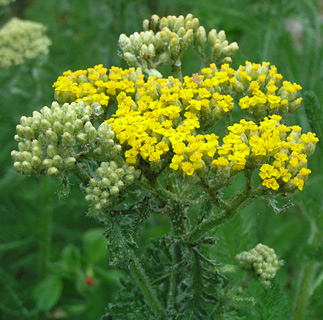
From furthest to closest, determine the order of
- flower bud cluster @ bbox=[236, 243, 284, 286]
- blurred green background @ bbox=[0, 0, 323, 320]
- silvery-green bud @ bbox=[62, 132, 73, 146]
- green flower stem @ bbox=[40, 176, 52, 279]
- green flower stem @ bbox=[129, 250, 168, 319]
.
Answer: green flower stem @ bbox=[40, 176, 52, 279] → blurred green background @ bbox=[0, 0, 323, 320] → flower bud cluster @ bbox=[236, 243, 284, 286] → green flower stem @ bbox=[129, 250, 168, 319] → silvery-green bud @ bbox=[62, 132, 73, 146]

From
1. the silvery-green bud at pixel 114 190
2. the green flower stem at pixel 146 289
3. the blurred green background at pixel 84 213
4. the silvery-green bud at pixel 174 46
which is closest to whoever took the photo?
the silvery-green bud at pixel 114 190

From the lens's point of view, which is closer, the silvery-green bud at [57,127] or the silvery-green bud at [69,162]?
the silvery-green bud at [69,162]

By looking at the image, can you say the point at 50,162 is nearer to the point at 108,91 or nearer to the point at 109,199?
the point at 109,199

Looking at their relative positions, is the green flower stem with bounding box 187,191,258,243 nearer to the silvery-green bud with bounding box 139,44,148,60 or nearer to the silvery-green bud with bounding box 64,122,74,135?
the silvery-green bud with bounding box 64,122,74,135

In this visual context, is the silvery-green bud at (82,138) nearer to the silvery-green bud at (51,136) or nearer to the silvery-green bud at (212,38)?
the silvery-green bud at (51,136)

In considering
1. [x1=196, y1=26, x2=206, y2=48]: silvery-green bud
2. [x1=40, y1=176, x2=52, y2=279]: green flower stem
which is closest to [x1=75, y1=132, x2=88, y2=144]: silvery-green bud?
[x1=196, y1=26, x2=206, y2=48]: silvery-green bud

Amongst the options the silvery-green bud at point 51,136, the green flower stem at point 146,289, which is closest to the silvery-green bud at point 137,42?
the silvery-green bud at point 51,136

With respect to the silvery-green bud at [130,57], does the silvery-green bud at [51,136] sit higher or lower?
lower
